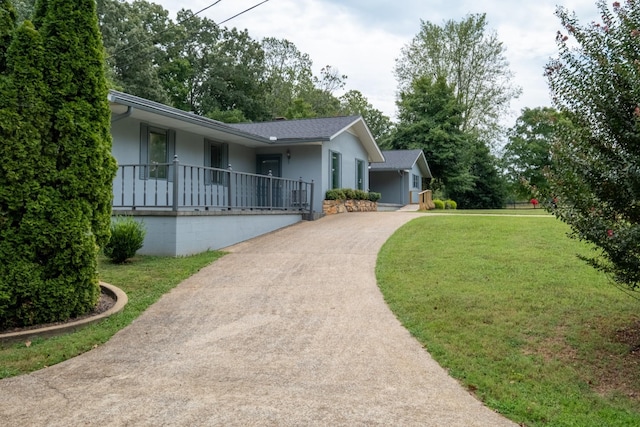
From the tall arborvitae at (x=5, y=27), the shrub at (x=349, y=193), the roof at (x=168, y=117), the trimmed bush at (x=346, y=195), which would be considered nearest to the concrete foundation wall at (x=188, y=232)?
the roof at (x=168, y=117)

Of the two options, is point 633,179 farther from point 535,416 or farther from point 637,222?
point 535,416

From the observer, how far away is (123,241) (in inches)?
346

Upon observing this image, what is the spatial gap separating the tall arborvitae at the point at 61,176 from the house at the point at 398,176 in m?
23.4

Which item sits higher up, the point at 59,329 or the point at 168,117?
the point at 168,117

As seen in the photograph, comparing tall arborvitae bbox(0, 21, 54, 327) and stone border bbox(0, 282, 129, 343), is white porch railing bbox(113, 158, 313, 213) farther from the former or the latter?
tall arborvitae bbox(0, 21, 54, 327)

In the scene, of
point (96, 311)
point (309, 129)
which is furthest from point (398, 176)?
point (96, 311)

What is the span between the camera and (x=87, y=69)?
6.05 meters

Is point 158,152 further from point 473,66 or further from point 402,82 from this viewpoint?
point 473,66

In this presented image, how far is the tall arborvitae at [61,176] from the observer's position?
5.44 meters

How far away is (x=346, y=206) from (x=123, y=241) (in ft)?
36.0

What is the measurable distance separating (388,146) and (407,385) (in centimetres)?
3326

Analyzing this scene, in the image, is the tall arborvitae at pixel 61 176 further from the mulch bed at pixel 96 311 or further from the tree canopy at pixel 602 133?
the tree canopy at pixel 602 133

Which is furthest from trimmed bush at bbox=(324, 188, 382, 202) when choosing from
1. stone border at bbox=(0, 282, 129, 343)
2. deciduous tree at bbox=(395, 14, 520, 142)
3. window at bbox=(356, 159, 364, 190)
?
deciduous tree at bbox=(395, 14, 520, 142)

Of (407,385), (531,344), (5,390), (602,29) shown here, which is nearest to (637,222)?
(531,344)
